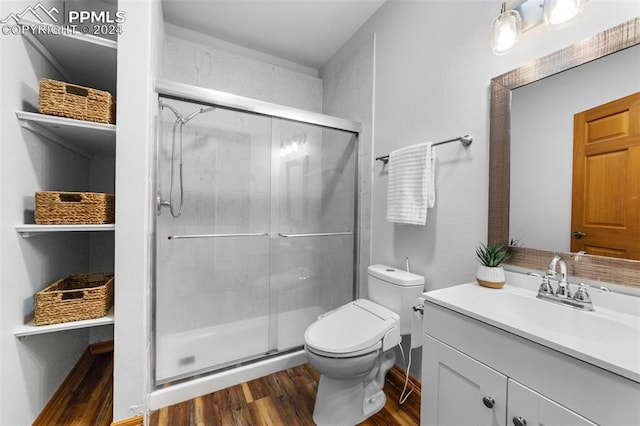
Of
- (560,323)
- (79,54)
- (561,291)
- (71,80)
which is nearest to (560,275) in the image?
(561,291)

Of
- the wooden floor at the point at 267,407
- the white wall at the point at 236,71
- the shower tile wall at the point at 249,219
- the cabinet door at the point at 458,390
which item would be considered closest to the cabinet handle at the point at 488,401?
the cabinet door at the point at 458,390

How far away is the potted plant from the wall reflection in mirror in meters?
0.10

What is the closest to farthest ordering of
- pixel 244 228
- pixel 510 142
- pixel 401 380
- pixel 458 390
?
pixel 458 390, pixel 510 142, pixel 401 380, pixel 244 228

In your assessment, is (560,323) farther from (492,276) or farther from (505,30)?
(505,30)

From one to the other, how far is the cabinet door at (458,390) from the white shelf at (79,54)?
1.97m

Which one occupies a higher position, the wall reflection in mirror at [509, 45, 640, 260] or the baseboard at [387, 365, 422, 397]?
the wall reflection in mirror at [509, 45, 640, 260]

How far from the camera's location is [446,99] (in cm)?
151

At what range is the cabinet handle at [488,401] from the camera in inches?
33.6

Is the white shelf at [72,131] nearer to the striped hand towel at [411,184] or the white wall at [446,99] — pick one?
the striped hand towel at [411,184]

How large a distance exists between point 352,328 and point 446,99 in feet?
4.57

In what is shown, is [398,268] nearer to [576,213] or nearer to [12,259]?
[576,213]

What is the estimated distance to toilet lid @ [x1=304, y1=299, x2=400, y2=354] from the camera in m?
1.34

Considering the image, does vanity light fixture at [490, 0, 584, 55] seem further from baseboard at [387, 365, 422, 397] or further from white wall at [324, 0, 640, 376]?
baseboard at [387, 365, 422, 397]

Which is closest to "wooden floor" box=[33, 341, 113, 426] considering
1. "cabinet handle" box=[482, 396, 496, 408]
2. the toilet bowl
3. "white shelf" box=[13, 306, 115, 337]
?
"white shelf" box=[13, 306, 115, 337]
